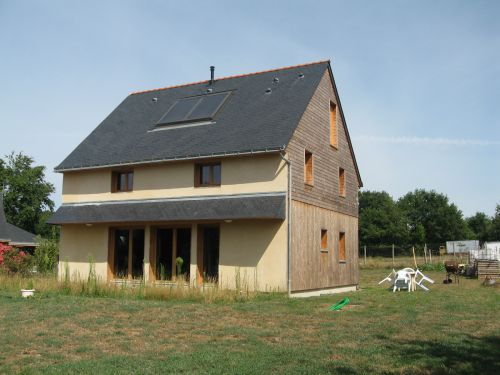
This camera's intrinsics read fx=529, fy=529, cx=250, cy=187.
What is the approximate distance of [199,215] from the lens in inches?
711

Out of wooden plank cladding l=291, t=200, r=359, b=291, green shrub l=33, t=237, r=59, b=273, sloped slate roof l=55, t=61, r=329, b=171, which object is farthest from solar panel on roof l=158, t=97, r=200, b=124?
green shrub l=33, t=237, r=59, b=273

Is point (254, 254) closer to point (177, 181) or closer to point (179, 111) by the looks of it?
point (177, 181)

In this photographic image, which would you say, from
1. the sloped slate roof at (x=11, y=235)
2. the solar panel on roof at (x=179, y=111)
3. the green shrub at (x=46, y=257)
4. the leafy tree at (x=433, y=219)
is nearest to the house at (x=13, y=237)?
the sloped slate roof at (x=11, y=235)

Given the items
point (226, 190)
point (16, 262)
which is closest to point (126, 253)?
point (226, 190)

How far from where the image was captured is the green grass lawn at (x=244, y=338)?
22.4ft

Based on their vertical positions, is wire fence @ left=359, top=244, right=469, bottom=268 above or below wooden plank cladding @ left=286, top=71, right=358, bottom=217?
below

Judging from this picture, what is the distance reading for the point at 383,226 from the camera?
81.2m

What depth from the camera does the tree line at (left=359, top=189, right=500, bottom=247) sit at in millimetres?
81125

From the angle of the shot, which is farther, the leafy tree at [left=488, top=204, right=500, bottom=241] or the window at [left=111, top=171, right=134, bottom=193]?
the leafy tree at [left=488, top=204, right=500, bottom=241]

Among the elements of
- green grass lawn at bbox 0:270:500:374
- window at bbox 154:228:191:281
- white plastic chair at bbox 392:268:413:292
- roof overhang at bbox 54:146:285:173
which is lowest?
green grass lawn at bbox 0:270:500:374

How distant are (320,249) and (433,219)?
229ft

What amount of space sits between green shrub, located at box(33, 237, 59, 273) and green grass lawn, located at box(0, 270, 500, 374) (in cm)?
951

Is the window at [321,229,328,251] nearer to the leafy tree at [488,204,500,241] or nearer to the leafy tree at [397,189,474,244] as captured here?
the leafy tree at [488,204,500,241]

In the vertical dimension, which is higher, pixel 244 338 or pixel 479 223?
pixel 479 223
